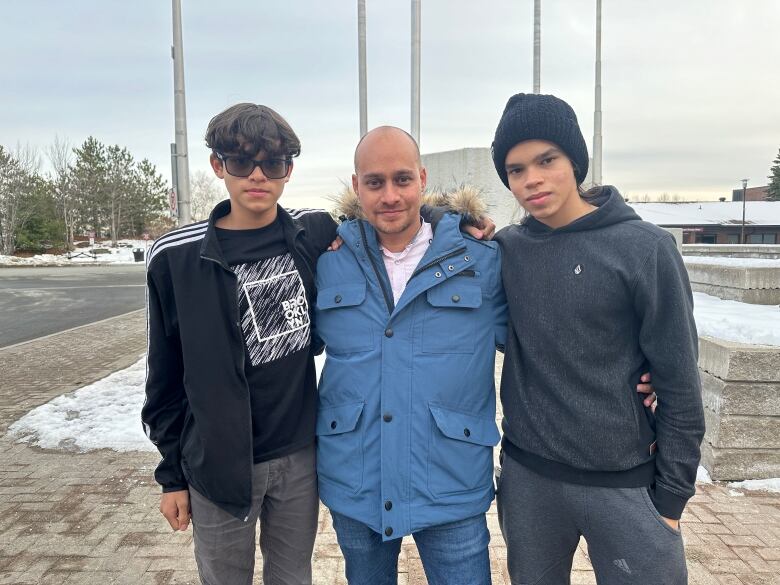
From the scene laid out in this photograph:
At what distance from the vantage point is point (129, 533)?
11.3 feet

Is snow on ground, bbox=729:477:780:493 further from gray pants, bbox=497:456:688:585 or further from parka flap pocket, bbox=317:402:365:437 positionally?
parka flap pocket, bbox=317:402:365:437

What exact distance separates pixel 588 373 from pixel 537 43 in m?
13.4

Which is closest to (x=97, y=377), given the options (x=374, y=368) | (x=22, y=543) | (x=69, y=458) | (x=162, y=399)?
(x=69, y=458)

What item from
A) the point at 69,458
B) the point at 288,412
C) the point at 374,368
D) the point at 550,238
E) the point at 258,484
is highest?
the point at 550,238

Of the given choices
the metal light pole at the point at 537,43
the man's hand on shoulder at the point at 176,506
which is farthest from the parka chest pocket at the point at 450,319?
the metal light pole at the point at 537,43

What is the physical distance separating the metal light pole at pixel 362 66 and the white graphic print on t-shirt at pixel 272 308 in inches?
400

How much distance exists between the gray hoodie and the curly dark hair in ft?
3.38

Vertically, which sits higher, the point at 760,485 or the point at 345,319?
the point at 345,319

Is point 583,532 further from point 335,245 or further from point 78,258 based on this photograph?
point 78,258

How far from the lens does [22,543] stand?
10.9 feet

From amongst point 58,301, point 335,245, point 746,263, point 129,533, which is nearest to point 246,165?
point 335,245

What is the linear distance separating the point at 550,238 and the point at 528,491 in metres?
0.87

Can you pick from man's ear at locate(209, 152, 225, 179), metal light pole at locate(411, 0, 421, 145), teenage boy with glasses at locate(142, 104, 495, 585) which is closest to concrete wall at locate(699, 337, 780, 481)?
teenage boy with glasses at locate(142, 104, 495, 585)

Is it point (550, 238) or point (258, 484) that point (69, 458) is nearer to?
point (258, 484)
